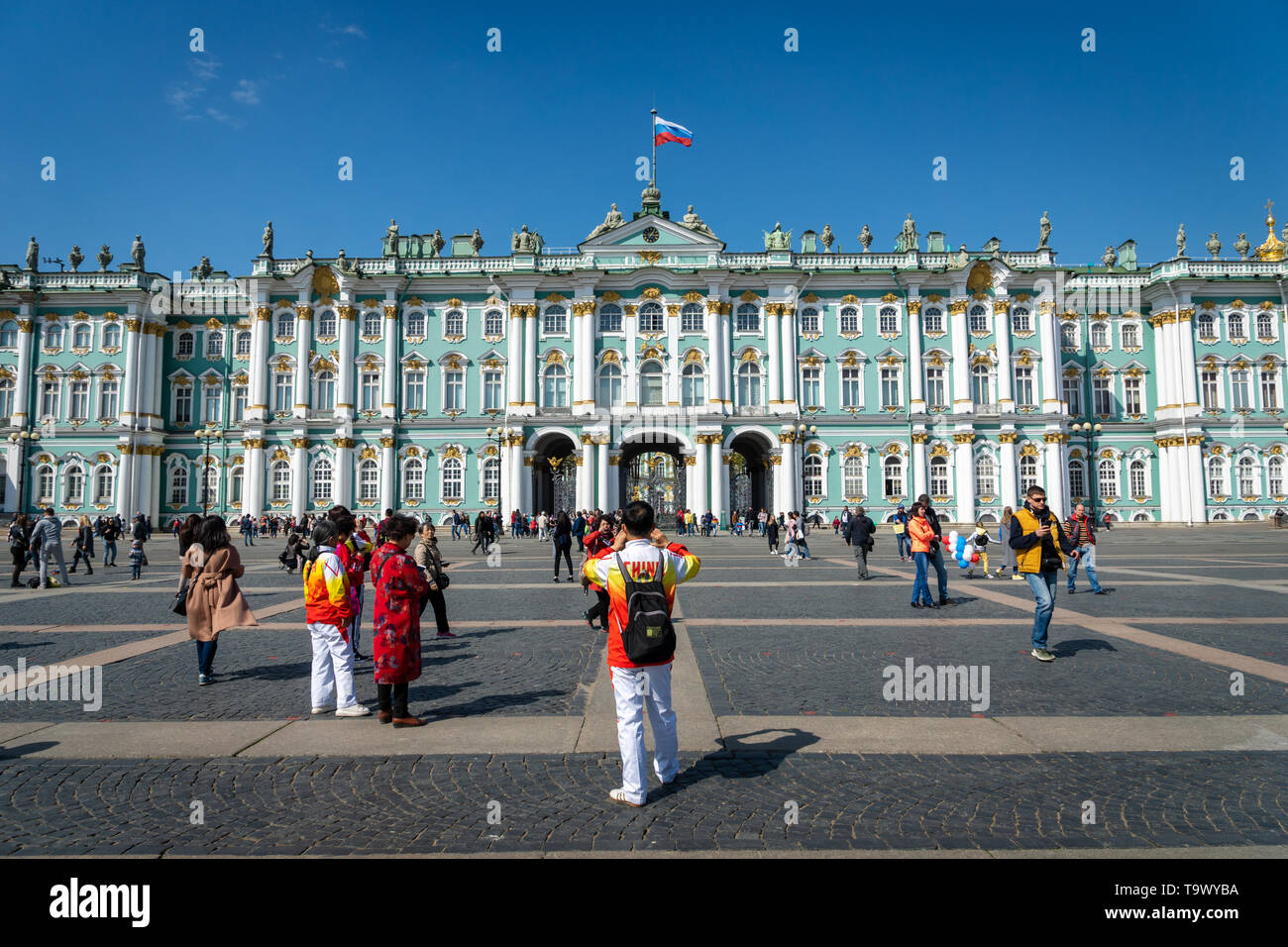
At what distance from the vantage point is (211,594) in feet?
25.1

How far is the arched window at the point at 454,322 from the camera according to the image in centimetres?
4609

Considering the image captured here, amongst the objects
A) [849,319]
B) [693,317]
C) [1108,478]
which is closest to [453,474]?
[693,317]

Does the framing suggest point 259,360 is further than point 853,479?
Yes

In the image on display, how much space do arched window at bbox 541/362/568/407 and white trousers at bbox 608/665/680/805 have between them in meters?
41.1

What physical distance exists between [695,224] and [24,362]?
41503 millimetres

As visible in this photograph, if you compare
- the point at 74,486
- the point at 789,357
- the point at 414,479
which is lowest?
the point at 74,486

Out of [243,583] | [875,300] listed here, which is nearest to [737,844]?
[243,583]

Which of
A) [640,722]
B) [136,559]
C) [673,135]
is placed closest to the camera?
[640,722]

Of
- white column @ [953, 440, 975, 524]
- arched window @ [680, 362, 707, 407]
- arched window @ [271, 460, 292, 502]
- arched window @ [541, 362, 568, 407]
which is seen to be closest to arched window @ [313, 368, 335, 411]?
arched window @ [271, 460, 292, 502]

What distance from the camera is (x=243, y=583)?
17.0 m

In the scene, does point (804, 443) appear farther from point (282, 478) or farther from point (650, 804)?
point (650, 804)

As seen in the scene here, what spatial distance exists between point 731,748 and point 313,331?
153 feet
